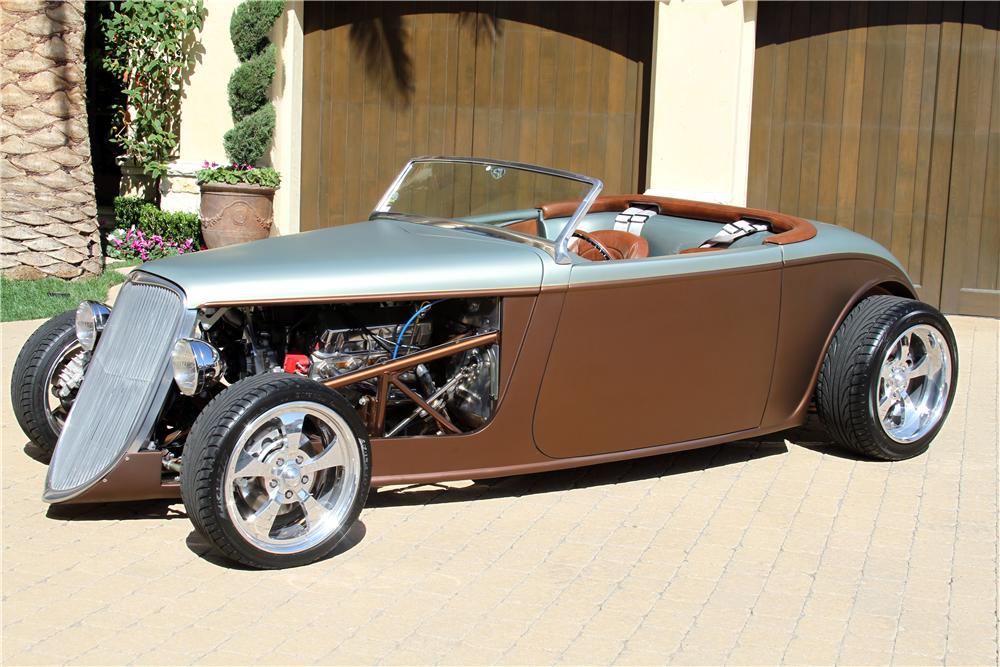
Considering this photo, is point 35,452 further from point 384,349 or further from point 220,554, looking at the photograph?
point 384,349

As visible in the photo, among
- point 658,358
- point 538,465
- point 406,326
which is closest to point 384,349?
point 406,326

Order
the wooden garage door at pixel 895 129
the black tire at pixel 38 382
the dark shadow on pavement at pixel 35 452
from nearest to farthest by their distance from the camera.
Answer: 1. the black tire at pixel 38 382
2. the dark shadow on pavement at pixel 35 452
3. the wooden garage door at pixel 895 129

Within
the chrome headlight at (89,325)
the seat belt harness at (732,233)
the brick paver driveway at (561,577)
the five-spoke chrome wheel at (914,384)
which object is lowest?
the brick paver driveway at (561,577)

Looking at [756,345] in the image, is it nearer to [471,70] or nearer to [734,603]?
[734,603]

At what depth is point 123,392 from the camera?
15.2 ft

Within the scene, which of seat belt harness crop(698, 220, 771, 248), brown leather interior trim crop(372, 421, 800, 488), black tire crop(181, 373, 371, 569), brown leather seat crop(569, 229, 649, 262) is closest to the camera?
black tire crop(181, 373, 371, 569)

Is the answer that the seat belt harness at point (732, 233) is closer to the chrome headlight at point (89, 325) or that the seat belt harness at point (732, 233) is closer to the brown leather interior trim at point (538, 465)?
the brown leather interior trim at point (538, 465)

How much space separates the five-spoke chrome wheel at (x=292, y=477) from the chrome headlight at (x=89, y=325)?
1.15 meters

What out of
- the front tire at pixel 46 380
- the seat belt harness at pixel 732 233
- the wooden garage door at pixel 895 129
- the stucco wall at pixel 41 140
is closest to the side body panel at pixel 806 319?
the seat belt harness at pixel 732 233

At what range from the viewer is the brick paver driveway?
389 cm

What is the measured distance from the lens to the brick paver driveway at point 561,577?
389cm

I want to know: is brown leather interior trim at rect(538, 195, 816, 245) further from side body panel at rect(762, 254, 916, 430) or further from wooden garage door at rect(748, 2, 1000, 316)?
wooden garage door at rect(748, 2, 1000, 316)

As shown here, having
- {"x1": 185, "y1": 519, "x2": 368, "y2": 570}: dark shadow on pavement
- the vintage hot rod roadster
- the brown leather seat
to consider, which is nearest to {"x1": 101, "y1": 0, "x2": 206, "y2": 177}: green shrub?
the vintage hot rod roadster

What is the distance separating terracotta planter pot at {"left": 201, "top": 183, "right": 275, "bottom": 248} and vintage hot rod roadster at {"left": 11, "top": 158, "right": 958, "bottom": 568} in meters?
5.31
